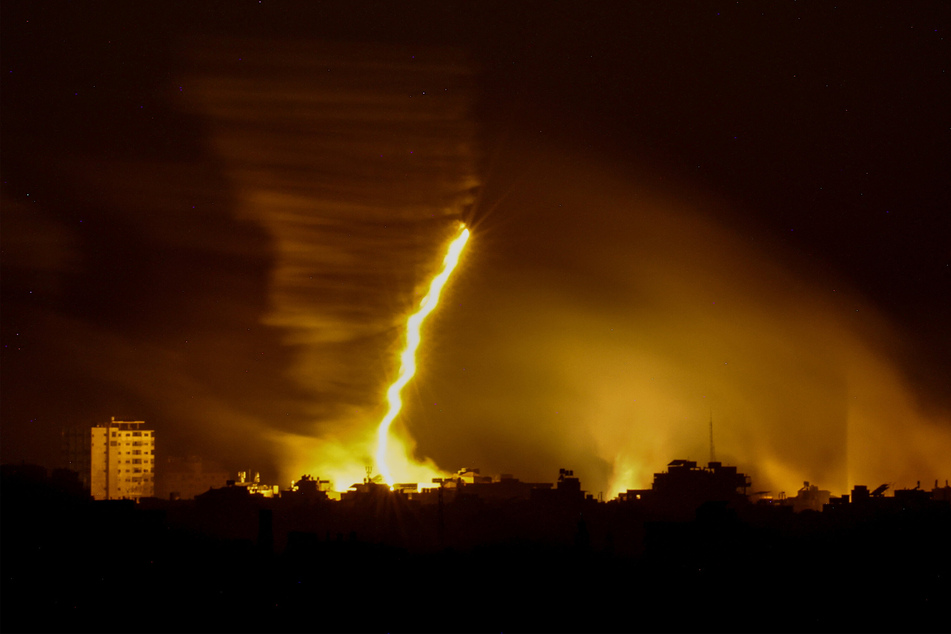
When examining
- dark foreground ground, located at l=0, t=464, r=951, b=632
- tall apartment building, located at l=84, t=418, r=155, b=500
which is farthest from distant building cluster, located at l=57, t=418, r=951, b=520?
dark foreground ground, located at l=0, t=464, r=951, b=632

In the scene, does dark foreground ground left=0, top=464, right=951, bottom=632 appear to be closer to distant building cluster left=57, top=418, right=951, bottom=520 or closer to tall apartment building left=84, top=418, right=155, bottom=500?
distant building cluster left=57, top=418, right=951, bottom=520

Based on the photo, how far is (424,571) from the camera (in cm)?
1869

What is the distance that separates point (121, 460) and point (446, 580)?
2230 centimetres

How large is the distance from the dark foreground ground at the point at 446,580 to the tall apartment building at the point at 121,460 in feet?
44.2

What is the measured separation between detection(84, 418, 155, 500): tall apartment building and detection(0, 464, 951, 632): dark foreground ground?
44.2ft

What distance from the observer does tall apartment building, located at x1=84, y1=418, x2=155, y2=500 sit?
34.8 metres

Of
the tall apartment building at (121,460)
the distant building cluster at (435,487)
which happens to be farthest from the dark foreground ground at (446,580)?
the tall apartment building at (121,460)

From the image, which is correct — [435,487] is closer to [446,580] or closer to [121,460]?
[121,460]

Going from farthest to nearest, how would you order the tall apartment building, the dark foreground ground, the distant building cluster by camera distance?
the tall apartment building → the distant building cluster → the dark foreground ground

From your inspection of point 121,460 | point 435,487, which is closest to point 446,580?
point 435,487

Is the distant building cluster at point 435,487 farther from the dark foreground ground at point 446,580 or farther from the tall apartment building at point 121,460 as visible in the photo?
the dark foreground ground at point 446,580

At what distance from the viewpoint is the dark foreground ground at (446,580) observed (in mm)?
14953

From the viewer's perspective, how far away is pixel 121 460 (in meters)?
36.7

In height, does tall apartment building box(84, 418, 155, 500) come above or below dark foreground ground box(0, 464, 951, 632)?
above
